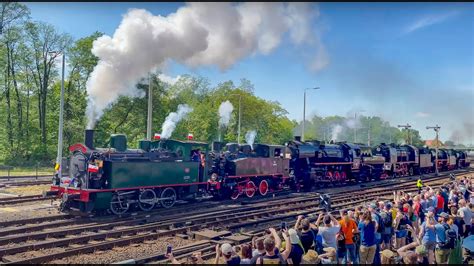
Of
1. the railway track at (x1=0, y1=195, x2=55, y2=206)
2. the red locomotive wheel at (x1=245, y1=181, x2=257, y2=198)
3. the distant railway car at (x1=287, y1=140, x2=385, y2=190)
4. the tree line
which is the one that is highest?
the tree line

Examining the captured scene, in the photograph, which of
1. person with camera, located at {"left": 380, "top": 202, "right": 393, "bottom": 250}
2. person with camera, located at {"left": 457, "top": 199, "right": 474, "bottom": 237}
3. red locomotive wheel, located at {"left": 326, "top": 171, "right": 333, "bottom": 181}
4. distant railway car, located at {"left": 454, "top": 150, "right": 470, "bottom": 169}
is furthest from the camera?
distant railway car, located at {"left": 454, "top": 150, "right": 470, "bottom": 169}

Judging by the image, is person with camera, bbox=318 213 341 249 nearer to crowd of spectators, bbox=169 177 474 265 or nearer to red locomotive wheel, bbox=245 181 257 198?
crowd of spectators, bbox=169 177 474 265

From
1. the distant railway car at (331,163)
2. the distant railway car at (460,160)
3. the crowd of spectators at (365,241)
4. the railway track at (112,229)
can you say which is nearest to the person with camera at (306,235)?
the crowd of spectators at (365,241)

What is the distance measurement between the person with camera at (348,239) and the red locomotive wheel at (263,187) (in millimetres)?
12922

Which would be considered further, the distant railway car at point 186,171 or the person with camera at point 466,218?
the distant railway car at point 186,171

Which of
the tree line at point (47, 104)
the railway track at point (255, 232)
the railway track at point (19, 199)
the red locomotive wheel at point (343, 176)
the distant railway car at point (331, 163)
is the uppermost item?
the tree line at point (47, 104)

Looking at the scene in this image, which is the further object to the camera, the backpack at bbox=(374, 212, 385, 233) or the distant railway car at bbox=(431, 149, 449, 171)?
the distant railway car at bbox=(431, 149, 449, 171)

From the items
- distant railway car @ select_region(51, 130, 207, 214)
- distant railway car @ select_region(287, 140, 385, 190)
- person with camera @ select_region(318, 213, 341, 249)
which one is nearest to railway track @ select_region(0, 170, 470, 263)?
distant railway car @ select_region(51, 130, 207, 214)

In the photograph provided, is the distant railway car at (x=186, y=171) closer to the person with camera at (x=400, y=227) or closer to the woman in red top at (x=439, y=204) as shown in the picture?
the person with camera at (x=400, y=227)

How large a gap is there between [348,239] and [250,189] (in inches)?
496

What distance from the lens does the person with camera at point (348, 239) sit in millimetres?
8164

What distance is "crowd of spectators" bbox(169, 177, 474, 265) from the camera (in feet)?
21.4

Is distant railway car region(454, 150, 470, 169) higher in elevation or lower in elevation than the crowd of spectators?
higher

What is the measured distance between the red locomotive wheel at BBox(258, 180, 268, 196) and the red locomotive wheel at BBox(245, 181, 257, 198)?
37 centimetres
